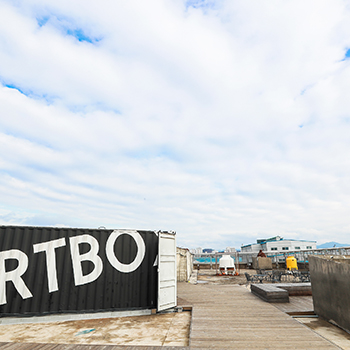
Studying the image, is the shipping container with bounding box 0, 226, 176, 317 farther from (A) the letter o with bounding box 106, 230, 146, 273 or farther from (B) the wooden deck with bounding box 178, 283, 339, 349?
(B) the wooden deck with bounding box 178, 283, 339, 349

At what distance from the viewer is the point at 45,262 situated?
23.3ft

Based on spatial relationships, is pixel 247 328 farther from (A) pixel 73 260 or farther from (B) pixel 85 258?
(A) pixel 73 260

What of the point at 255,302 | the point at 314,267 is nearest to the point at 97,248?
the point at 255,302

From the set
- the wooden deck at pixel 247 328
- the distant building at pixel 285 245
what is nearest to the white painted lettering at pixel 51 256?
the wooden deck at pixel 247 328

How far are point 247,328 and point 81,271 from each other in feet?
16.5

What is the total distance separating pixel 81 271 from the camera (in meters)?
7.21

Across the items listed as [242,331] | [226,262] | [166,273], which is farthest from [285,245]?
[242,331]

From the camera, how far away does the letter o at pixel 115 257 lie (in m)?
7.44

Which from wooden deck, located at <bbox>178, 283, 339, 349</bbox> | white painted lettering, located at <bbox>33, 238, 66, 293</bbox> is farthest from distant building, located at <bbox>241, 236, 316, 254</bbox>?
white painted lettering, located at <bbox>33, 238, 66, 293</bbox>

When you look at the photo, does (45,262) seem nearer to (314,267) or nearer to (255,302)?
(255,302)

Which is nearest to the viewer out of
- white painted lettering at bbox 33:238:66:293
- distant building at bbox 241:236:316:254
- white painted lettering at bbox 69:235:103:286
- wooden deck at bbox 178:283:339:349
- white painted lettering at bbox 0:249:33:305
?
wooden deck at bbox 178:283:339:349

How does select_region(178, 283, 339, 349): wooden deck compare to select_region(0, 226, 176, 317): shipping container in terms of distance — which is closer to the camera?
select_region(178, 283, 339, 349): wooden deck

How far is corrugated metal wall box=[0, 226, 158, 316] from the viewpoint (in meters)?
6.88

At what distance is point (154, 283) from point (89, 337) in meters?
2.56
